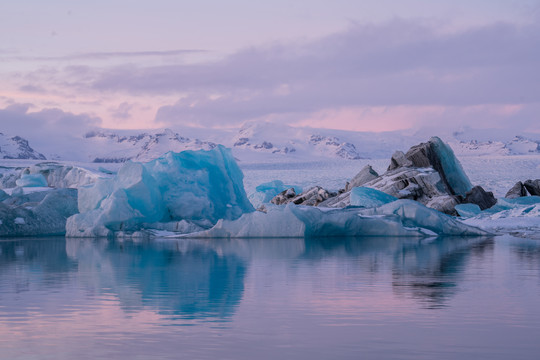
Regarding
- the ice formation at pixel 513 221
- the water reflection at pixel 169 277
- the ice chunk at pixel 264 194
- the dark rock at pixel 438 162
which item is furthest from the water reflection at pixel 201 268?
the ice chunk at pixel 264 194

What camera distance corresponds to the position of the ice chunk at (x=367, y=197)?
18.3 m

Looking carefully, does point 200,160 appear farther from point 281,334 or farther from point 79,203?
point 281,334

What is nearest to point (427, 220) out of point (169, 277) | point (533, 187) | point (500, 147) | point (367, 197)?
point (367, 197)

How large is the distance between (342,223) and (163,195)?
4241mm

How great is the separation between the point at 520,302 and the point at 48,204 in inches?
530

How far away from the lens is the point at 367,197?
18.4 m

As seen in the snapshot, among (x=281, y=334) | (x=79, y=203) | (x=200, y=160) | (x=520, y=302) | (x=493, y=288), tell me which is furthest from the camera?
(x=200, y=160)

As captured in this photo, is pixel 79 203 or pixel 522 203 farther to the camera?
pixel 522 203

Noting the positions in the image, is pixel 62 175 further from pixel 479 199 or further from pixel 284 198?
pixel 479 199

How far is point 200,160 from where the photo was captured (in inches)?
701

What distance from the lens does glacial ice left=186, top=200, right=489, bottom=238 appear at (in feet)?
47.7

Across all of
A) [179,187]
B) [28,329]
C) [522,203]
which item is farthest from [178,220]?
[28,329]

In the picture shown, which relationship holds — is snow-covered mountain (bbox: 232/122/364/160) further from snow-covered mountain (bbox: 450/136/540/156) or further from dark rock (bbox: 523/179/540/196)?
dark rock (bbox: 523/179/540/196)

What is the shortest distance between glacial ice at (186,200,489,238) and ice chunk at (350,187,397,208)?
280cm
